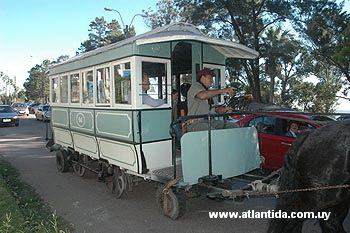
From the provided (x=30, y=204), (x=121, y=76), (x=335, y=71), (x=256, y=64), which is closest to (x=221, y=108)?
(x=121, y=76)

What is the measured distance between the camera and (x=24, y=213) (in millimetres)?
5117

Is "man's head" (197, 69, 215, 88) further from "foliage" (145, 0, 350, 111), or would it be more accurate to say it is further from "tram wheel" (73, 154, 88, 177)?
"foliage" (145, 0, 350, 111)

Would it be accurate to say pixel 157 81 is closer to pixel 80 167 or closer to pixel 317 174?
pixel 317 174

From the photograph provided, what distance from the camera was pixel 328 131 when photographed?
10.3ft

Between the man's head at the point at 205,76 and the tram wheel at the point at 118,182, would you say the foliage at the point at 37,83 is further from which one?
the man's head at the point at 205,76

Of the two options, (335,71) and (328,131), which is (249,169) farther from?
(335,71)

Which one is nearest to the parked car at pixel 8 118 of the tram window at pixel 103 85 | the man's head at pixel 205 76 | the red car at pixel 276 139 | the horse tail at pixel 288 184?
the tram window at pixel 103 85

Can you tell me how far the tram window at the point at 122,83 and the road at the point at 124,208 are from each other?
196 centimetres

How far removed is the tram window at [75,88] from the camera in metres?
7.66

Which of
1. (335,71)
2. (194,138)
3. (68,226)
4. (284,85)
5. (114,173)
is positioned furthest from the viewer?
(335,71)

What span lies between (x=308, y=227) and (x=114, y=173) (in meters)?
3.63

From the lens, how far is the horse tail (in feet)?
10.7

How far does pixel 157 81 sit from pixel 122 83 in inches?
25.4

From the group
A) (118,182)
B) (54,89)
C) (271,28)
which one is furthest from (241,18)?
(118,182)
